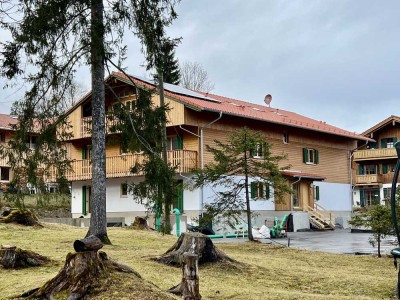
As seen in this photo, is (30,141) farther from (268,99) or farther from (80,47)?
(268,99)

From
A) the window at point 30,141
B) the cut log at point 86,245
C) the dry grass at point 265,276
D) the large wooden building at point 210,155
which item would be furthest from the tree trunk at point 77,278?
the large wooden building at point 210,155

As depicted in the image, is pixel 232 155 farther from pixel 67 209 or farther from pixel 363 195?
pixel 363 195

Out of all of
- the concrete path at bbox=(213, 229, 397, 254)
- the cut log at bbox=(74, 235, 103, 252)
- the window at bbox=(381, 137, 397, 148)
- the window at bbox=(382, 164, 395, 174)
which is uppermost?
the window at bbox=(381, 137, 397, 148)

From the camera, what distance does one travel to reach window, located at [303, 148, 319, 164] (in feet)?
120

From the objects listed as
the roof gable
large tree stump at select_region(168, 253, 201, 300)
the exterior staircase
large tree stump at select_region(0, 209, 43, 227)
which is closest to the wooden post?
large tree stump at select_region(168, 253, 201, 300)

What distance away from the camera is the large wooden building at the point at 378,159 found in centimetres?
4938

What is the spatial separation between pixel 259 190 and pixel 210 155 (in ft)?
34.7

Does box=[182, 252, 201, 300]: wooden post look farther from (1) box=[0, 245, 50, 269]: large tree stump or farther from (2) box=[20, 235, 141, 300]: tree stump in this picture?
(1) box=[0, 245, 50, 269]: large tree stump

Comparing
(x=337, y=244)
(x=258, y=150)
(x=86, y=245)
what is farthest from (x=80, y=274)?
(x=337, y=244)

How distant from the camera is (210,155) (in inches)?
1191

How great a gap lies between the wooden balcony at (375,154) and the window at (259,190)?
104 ft

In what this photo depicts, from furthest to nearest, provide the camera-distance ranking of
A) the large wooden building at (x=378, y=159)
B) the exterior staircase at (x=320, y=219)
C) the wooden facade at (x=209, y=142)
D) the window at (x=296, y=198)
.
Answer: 1. the large wooden building at (x=378, y=159)
2. the window at (x=296, y=198)
3. the exterior staircase at (x=320, y=219)
4. the wooden facade at (x=209, y=142)

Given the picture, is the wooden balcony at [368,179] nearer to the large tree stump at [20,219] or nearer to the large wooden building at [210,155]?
the large wooden building at [210,155]

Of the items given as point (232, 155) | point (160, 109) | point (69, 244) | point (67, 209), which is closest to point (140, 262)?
point (69, 244)
